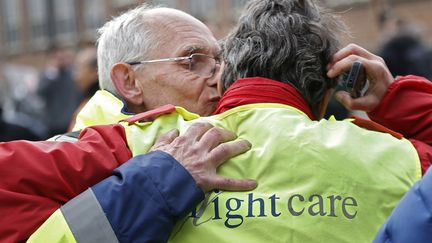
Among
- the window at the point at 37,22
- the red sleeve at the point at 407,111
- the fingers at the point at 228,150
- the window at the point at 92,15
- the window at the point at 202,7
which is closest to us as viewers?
the fingers at the point at 228,150

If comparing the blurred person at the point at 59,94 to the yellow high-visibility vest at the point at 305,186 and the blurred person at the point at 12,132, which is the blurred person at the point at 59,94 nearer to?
the blurred person at the point at 12,132

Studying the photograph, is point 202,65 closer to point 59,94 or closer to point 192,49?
point 192,49

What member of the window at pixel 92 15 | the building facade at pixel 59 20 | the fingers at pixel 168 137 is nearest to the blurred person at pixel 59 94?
the fingers at pixel 168 137

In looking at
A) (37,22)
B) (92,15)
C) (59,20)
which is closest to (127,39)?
(92,15)

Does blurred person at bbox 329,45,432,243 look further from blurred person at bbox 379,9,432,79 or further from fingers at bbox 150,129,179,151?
blurred person at bbox 379,9,432,79

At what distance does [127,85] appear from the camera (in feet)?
13.3

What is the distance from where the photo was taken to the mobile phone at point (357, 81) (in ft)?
11.0

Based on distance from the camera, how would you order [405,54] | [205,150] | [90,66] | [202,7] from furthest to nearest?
1. [202,7]
2. [405,54]
3. [90,66]
4. [205,150]

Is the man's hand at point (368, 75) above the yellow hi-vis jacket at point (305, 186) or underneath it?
above

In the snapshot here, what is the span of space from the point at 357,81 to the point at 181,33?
88cm

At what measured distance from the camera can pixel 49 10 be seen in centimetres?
2342

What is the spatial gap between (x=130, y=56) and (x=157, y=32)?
147 mm

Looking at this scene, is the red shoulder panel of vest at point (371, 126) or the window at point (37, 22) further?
the window at point (37, 22)

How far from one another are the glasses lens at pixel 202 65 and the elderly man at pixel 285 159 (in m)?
0.63
